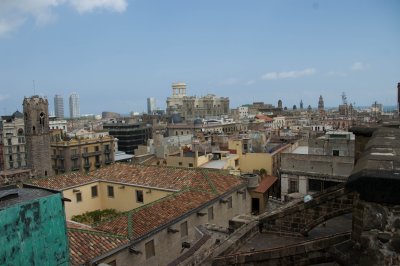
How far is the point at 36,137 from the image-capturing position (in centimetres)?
5266

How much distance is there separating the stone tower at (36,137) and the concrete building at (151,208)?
29012mm

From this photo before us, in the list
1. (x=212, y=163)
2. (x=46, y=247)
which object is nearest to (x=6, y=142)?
(x=212, y=163)

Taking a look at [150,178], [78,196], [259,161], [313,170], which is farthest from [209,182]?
[259,161]

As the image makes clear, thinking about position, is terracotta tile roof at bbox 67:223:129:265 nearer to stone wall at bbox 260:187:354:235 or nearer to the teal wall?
the teal wall

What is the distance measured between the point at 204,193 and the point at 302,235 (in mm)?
12891

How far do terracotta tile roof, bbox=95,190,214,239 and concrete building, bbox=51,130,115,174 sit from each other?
140ft

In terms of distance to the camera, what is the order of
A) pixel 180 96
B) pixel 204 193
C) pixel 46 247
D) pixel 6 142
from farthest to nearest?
pixel 180 96, pixel 6 142, pixel 204 193, pixel 46 247

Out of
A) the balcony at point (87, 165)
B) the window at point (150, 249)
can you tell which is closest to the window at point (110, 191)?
the window at point (150, 249)

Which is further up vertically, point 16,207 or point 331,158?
point 16,207

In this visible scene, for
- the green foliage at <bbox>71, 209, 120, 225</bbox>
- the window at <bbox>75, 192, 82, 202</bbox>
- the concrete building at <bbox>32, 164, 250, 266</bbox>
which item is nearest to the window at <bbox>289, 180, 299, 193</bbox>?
the concrete building at <bbox>32, 164, 250, 266</bbox>

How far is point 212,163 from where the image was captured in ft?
124

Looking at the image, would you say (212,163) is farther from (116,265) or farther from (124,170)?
(116,265)

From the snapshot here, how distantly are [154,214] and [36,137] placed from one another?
41.2 metres

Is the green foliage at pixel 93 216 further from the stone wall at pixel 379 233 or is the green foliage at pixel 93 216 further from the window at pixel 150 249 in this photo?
the stone wall at pixel 379 233
